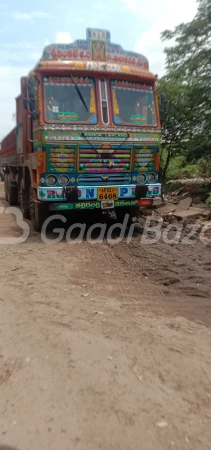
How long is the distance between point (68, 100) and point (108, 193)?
1.66 m

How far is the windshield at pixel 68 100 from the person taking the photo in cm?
613

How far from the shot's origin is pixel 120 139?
21.3 ft

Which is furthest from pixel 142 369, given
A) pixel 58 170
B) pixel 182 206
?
pixel 182 206

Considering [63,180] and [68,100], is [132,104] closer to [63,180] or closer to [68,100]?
[68,100]

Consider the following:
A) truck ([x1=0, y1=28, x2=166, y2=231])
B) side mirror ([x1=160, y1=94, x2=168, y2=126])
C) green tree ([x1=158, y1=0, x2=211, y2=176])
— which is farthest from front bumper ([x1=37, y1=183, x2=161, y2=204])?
green tree ([x1=158, y1=0, x2=211, y2=176])

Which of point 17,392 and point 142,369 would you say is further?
point 142,369

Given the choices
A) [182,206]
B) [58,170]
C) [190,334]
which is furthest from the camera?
[182,206]

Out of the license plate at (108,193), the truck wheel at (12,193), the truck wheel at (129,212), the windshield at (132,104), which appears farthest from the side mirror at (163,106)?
the truck wheel at (12,193)

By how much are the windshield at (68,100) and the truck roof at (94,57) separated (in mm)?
214

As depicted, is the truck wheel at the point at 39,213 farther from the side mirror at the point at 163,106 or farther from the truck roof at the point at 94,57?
the side mirror at the point at 163,106

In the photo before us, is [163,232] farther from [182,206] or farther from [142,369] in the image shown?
[142,369]

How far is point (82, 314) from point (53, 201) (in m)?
3.25

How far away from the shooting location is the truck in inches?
242

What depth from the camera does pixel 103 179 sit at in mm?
6551
